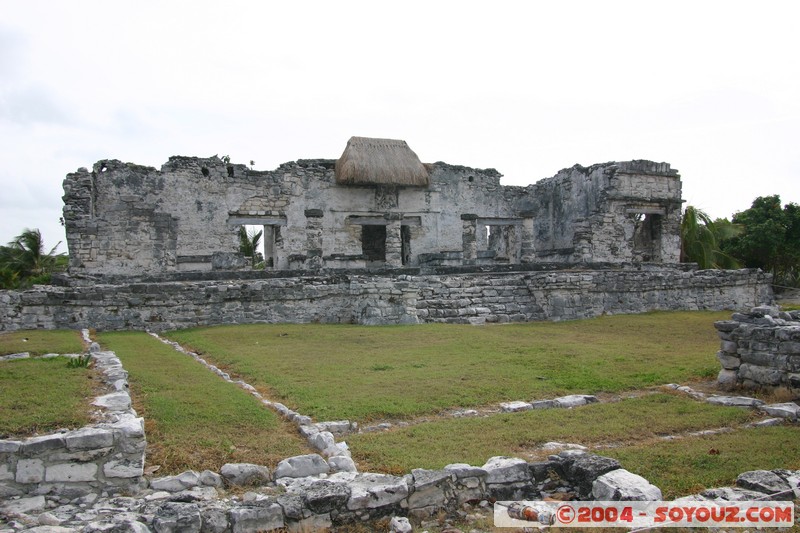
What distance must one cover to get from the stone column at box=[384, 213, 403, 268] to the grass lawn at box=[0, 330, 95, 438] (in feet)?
46.2

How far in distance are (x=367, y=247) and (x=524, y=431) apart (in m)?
21.0

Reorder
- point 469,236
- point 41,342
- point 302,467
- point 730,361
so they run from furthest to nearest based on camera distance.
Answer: point 469,236 → point 41,342 → point 730,361 → point 302,467

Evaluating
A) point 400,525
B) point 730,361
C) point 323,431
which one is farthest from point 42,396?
point 730,361

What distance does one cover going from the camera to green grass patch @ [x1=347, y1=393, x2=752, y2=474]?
187 inches

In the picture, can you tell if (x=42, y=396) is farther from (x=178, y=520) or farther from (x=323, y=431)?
(x=178, y=520)

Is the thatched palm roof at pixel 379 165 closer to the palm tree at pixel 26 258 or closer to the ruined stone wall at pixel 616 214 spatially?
the ruined stone wall at pixel 616 214

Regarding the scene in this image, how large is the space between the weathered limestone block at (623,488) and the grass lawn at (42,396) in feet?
12.6

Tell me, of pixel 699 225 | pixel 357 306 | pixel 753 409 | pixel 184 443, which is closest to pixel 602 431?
pixel 753 409

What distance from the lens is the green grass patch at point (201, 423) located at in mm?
4648

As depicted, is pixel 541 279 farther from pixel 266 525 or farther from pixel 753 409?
pixel 266 525

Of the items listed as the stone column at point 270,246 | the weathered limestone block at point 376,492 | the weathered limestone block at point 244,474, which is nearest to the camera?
the weathered limestone block at point 376,492

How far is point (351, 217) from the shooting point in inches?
894

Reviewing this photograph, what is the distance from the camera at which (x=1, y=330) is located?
11719mm

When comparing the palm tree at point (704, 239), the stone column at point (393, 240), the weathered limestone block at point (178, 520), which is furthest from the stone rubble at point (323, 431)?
the palm tree at point (704, 239)
